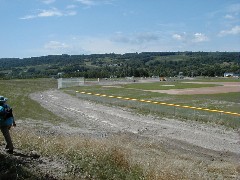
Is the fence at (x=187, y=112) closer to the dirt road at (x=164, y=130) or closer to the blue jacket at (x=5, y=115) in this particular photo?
the dirt road at (x=164, y=130)

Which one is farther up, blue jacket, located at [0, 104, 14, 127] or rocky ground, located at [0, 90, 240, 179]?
blue jacket, located at [0, 104, 14, 127]

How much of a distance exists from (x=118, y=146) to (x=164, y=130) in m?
11.4

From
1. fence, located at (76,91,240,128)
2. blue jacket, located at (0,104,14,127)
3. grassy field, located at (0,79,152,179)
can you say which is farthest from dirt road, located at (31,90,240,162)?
A: blue jacket, located at (0,104,14,127)

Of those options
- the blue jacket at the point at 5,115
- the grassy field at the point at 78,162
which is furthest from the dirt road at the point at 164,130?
the blue jacket at the point at 5,115

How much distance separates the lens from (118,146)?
623 inches

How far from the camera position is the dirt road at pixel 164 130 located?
2117 centimetres

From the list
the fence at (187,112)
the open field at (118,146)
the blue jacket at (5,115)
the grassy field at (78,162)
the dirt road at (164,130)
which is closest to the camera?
the grassy field at (78,162)

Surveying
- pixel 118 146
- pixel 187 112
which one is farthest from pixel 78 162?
pixel 187 112

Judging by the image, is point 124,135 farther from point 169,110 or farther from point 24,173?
point 24,173

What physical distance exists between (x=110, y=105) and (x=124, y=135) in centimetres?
1914

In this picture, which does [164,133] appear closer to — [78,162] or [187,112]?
[187,112]

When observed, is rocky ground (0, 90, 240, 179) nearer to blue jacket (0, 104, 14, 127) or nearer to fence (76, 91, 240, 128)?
fence (76, 91, 240, 128)

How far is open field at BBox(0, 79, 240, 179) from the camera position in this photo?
10.7 meters

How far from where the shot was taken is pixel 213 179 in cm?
1200
